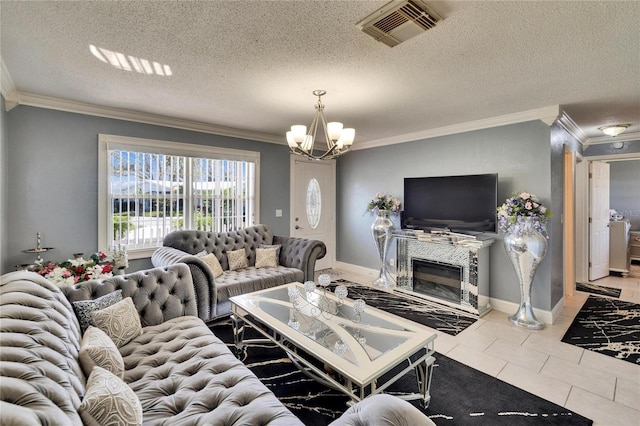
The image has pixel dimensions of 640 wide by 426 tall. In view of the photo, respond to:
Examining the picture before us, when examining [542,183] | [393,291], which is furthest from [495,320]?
[542,183]

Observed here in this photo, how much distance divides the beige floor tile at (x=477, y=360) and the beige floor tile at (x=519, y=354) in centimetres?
10

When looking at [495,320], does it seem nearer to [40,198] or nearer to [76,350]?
[76,350]

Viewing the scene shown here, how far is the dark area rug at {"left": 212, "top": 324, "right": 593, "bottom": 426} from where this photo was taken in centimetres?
188

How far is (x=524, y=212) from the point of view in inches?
127

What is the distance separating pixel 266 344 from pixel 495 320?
265 cm

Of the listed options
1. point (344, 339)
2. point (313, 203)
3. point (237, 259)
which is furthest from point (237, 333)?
point (313, 203)

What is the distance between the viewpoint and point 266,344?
2.83m

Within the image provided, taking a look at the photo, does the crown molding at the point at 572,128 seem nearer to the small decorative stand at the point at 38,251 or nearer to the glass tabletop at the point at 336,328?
the glass tabletop at the point at 336,328

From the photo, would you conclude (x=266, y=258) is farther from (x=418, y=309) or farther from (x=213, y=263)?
(x=418, y=309)

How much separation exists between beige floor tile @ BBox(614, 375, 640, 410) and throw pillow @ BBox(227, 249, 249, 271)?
3.73m

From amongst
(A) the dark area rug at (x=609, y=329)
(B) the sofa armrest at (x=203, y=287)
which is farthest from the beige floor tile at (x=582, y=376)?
(B) the sofa armrest at (x=203, y=287)

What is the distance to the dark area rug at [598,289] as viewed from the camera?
4.38m

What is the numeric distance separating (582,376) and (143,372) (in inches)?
125

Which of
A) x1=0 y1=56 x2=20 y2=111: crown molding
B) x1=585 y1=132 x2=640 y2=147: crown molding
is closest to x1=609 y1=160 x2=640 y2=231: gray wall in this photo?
x1=585 y1=132 x2=640 y2=147: crown molding
